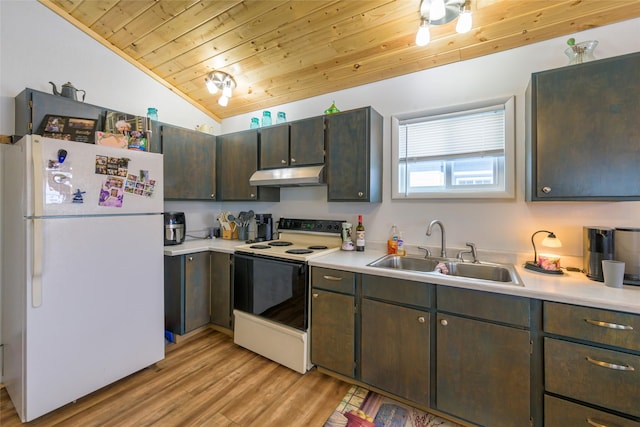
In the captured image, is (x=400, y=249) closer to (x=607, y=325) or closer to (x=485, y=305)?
(x=485, y=305)

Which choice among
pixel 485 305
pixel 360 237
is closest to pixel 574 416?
pixel 485 305

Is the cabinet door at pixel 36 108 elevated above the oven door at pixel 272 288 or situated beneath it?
elevated above

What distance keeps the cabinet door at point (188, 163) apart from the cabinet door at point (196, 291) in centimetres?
71

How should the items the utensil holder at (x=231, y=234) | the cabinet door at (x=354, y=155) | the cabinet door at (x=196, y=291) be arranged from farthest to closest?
the utensil holder at (x=231, y=234), the cabinet door at (x=196, y=291), the cabinet door at (x=354, y=155)

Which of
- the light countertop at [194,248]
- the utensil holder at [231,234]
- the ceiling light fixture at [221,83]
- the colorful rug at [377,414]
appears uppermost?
the ceiling light fixture at [221,83]

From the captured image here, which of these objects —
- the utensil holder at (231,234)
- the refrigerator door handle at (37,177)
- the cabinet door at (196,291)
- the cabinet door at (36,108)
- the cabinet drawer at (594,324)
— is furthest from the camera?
the utensil holder at (231,234)

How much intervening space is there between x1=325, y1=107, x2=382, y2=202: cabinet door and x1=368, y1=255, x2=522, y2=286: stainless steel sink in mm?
539

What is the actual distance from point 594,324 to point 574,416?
17.8 inches

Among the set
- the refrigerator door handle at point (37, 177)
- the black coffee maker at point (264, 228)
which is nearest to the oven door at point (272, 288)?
the black coffee maker at point (264, 228)

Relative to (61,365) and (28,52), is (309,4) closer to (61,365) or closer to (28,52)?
(28,52)

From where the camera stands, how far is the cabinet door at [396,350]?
1573 mm

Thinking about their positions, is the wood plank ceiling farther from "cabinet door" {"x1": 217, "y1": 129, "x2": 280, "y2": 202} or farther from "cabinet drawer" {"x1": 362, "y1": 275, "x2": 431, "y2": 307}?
"cabinet drawer" {"x1": 362, "y1": 275, "x2": 431, "y2": 307}

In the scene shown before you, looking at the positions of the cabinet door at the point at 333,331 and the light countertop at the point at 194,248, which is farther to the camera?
the light countertop at the point at 194,248

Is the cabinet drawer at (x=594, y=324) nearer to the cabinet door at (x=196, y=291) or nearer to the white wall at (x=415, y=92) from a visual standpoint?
the white wall at (x=415, y=92)
